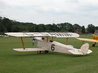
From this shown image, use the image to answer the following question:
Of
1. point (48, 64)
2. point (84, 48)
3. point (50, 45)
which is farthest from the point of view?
point (50, 45)

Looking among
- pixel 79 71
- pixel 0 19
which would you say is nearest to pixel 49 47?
pixel 79 71

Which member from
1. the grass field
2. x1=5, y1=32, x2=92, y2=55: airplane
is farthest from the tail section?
the grass field

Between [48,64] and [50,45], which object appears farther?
[50,45]

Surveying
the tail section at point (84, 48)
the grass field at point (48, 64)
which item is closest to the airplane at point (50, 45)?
the tail section at point (84, 48)

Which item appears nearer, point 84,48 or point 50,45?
point 84,48

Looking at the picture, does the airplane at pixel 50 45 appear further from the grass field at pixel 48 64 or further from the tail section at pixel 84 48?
the grass field at pixel 48 64

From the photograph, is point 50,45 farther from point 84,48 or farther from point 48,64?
point 48,64

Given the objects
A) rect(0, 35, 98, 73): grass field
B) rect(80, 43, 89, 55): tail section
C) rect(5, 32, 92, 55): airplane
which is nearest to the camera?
rect(0, 35, 98, 73): grass field

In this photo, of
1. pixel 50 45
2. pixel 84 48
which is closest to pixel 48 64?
pixel 84 48

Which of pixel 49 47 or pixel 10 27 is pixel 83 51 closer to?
pixel 49 47

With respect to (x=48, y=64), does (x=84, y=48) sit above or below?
above

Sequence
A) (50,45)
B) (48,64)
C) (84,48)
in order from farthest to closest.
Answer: (50,45)
(84,48)
(48,64)

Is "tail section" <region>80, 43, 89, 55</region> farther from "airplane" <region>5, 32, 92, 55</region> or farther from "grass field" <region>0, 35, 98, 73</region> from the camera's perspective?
"grass field" <region>0, 35, 98, 73</region>

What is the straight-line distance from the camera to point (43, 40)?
16.6 m
